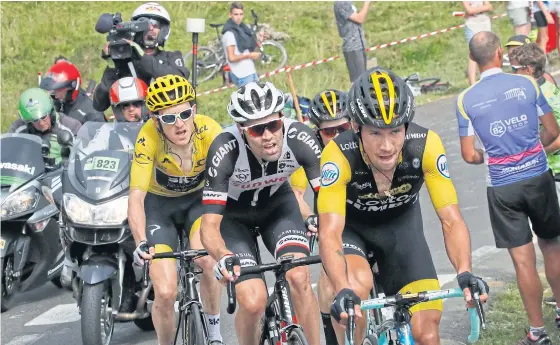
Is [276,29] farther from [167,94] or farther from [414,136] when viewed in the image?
[414,136]

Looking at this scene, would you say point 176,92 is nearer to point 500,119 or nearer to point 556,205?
point 500,119

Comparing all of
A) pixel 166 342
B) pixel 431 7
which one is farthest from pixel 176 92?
pixel 431 7

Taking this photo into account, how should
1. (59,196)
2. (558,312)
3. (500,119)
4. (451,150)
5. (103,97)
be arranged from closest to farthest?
(500,119) < (558,312) < (59,196) < (103,97) < (451,150)

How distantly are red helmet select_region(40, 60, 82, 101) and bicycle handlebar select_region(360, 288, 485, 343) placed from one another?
811cm

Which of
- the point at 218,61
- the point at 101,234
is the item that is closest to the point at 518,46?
the point at 101,234

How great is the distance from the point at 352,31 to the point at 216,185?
10.6m

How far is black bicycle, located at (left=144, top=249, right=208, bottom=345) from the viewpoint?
7.54 m

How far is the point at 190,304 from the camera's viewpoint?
25.3 ft

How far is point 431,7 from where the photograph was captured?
27594mm

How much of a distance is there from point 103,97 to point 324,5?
56.1 ft

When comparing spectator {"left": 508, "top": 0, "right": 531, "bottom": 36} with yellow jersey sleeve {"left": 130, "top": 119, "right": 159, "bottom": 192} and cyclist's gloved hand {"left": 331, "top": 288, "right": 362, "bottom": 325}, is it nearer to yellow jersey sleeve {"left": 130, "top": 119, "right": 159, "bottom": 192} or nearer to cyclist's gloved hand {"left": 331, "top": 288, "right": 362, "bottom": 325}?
yellow jersey sleeve {"left": 130, "top": 119, "right": 159, "bottom": 192}

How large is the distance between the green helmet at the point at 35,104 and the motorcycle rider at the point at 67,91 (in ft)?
3.94

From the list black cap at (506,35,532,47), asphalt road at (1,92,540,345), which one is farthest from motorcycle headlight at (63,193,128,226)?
black cap at (506,35,532,47)

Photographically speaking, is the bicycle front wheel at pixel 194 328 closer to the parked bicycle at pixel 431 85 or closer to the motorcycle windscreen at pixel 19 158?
the motorcycle windscreen at pixel 19 158
